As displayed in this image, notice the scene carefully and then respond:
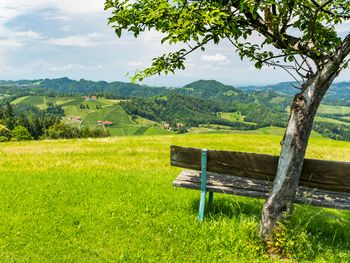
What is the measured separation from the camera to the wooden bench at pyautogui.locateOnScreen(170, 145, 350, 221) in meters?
6.24

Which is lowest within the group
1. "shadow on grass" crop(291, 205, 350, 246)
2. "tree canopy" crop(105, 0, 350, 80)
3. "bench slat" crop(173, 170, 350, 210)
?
"shadow on grass" crop(291, 205, 350, 246)

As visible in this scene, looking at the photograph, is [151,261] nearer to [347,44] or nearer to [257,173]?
[257,173]

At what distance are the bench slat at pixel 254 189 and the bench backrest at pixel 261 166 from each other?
0.79 ft

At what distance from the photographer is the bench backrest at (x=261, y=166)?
6203mm

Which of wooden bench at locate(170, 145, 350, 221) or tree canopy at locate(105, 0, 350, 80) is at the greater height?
tree canopy at locate(105, 0, 350, 80)

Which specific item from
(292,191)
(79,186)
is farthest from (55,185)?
(292,191)

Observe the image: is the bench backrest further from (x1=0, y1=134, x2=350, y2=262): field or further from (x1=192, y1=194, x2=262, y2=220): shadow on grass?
Answer: (x1=192, y1=194, x2=262, y2=220): shadow on grass

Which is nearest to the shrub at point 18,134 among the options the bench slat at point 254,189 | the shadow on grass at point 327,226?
the bench slat at point 254,189

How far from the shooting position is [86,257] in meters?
5.81

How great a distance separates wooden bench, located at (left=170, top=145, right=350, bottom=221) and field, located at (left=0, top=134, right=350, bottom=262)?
470mm

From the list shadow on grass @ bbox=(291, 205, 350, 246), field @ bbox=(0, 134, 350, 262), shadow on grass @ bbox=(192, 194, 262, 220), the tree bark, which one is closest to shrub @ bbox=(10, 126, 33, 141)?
field @ bbox=(0, 134, 350, 262)

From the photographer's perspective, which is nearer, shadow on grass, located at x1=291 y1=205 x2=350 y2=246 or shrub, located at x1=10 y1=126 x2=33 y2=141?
shadow on grass, located at x1=291 y1=205 x2=350 y2=246

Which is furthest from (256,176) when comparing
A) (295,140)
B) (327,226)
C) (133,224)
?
(133,224)

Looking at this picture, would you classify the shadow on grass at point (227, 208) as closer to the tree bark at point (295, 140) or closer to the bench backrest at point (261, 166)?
the bench backrest at point (261, 166)
